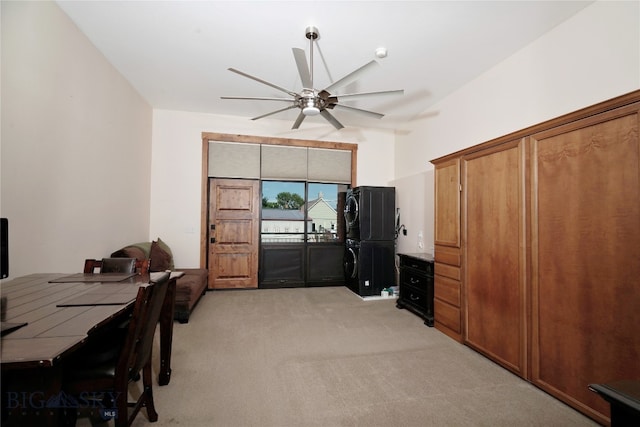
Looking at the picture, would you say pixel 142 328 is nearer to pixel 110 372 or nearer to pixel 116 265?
pixel 110 372

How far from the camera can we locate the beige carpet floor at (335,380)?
1.82 meters

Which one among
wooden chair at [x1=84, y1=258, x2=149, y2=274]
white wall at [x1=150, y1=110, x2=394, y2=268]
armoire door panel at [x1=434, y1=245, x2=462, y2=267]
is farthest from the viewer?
white wall at [x1=150, y1=110, x2=394, y2=268]

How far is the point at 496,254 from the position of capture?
2.54 metres

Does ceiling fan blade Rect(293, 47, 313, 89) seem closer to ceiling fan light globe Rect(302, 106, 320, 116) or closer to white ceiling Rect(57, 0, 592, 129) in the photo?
ceiling fan light globe Rect(302, 106, 320, 116)

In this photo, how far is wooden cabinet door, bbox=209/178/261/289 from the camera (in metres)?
4.96

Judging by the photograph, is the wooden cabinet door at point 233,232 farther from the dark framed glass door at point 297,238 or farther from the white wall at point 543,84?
the white wall at point 543,84

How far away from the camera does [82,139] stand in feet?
9.39

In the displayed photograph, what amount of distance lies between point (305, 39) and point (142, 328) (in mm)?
2959

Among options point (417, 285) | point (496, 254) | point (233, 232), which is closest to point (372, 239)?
point (417, 285)

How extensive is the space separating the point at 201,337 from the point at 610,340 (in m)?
3.47

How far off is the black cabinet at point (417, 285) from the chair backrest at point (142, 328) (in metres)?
3.02

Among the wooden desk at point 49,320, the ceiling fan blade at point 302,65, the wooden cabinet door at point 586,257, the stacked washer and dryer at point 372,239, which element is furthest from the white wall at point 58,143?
the wooden cabinet door at point 586,257

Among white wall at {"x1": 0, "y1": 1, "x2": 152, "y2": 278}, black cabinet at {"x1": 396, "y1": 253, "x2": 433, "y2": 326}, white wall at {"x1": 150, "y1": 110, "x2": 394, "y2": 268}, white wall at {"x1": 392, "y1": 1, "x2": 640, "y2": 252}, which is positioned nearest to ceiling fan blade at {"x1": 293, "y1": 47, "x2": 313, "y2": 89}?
white wall at {"x1": 0, "y1": 1, "x2": 152, "y2": 278}

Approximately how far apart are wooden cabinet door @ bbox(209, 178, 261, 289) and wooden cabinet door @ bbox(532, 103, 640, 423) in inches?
164
